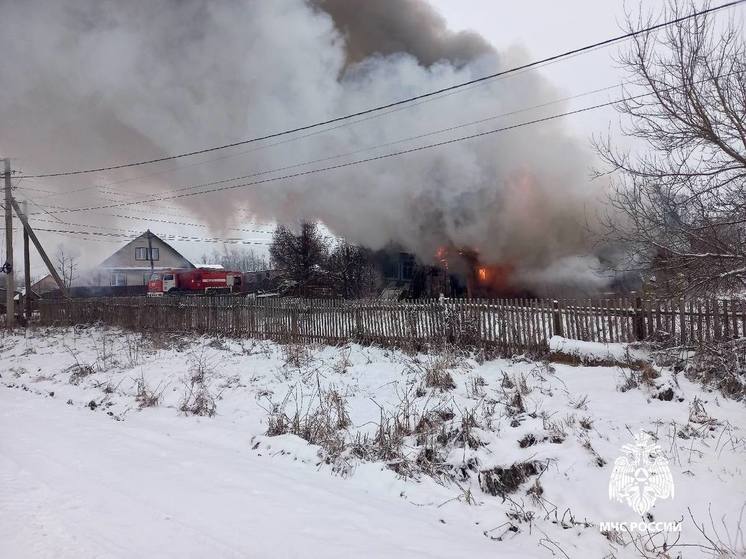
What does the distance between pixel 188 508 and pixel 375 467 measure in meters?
1.63

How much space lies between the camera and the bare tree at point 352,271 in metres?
21.5

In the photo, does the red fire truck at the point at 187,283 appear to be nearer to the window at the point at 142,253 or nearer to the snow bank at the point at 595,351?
the window at the point at 142,253

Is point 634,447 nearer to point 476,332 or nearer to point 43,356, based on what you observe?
point 476,332

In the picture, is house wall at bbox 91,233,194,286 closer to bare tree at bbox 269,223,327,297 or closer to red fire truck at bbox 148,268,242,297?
red fire truck at bbox 148,268,242,297

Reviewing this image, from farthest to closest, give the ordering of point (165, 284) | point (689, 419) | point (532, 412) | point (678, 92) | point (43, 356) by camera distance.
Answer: point (165, 284) → point (43, 356) → point (678, 92) → point (532, 412) → point (689, 419)

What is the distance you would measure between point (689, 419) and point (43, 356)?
13.9 m

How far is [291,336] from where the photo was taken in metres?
12.1

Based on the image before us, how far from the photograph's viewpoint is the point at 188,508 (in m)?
3.12

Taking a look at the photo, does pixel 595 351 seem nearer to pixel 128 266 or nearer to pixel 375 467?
pixel 375 467

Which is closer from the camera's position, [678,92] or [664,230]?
[678,92]

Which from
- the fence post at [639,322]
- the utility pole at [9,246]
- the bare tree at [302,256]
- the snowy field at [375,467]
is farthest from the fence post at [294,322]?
the utility pole at [9,246]

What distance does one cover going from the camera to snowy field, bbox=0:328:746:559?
2793mm

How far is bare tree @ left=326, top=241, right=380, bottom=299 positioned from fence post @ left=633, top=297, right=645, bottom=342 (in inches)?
554

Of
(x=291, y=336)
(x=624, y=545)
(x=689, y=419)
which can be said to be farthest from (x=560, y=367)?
(x=291, y=336)
